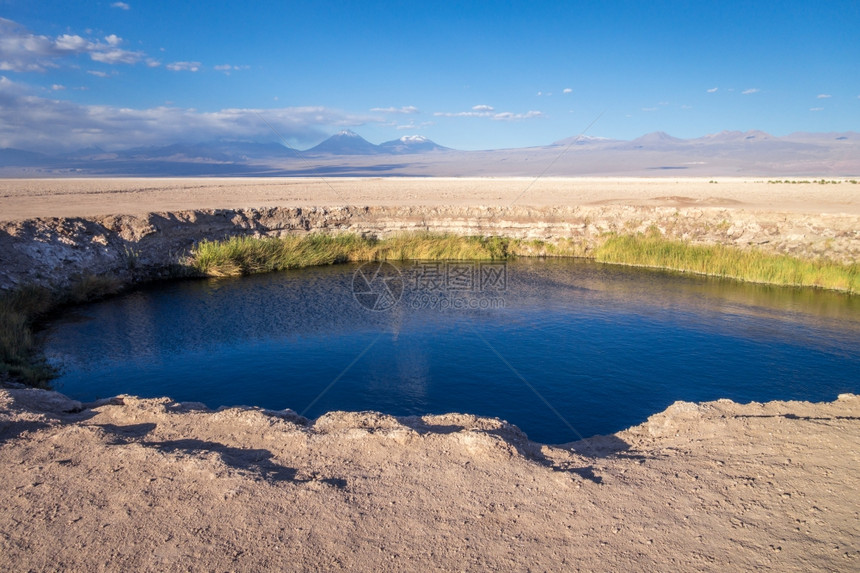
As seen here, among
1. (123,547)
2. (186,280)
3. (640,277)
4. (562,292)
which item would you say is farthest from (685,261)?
(123,547)

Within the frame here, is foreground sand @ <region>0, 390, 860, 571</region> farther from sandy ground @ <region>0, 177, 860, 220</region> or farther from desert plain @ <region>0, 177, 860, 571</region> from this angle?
sandy ground @ <region>0, 177, 860, 220</region>

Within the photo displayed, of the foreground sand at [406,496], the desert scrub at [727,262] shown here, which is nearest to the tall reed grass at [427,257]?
the desert scrub at [727,262]

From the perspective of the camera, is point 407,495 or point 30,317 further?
point 30,317

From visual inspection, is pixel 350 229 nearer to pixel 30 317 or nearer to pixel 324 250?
pixel 324 250

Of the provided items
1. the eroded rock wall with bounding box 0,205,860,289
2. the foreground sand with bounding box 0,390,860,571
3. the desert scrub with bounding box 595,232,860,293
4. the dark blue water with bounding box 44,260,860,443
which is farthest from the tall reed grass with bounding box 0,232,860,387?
the foreground sand with bounding box 0,390,860,571

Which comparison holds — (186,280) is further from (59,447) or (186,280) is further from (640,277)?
(640,277)

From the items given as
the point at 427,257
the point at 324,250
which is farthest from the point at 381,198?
the point at 324,250
